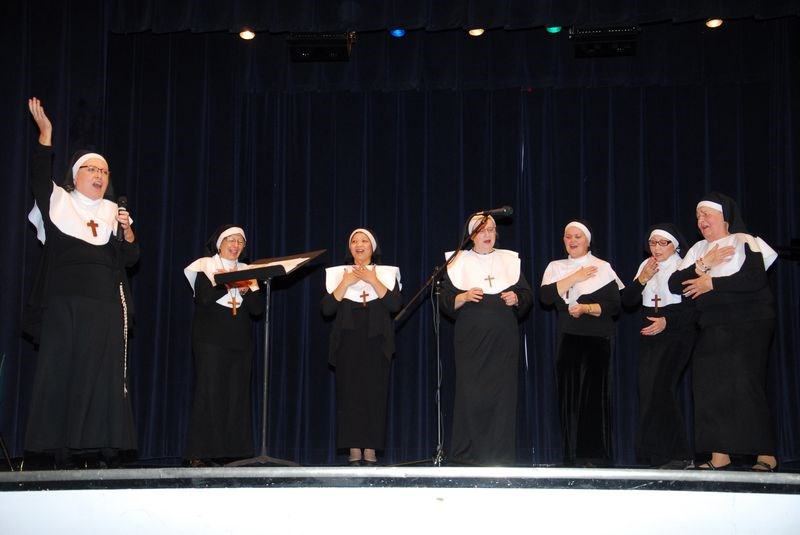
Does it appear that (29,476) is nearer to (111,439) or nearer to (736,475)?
(736,475)

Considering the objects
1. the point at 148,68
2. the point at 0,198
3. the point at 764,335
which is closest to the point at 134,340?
the point at 0,198

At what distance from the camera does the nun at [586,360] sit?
543 cm

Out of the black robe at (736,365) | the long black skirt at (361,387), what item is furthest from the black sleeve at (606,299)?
the long black skirt at (361,387)

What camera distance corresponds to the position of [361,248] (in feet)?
19.2

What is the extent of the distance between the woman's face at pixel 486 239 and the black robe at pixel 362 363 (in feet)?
2.14

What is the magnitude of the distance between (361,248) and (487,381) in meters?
1.29

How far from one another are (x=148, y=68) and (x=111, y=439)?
4.03 meters

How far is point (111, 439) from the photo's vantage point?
4371mm

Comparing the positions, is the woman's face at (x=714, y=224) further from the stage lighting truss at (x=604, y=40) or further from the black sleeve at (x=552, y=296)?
the stage lighting truss at (x=604, y=40)

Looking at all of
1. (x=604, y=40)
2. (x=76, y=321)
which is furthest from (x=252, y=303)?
(x=604, y=40)

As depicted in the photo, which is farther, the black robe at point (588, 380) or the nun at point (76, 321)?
the black robe at point (588, 380)

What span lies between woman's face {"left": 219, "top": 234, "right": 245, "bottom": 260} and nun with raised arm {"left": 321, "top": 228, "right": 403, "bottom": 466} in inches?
25.5

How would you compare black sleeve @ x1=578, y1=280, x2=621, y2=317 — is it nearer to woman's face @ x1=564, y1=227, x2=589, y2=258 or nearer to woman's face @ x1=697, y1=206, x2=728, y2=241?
woman's face @ x1=564, y1=227, x2=589, y2=258

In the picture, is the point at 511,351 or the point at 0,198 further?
the point at 0,198
